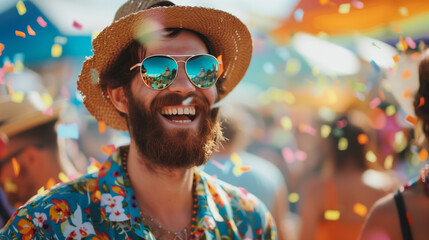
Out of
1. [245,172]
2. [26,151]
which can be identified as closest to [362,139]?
[245,172]

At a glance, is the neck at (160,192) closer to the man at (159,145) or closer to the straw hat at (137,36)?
the man at (159,145)

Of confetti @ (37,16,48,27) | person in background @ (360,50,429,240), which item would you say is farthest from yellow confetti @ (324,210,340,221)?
confetti @ (37,16,48,27)

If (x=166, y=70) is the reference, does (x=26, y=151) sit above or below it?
below

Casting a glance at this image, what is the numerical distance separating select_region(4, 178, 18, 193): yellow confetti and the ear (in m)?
1.38

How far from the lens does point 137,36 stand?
250 centimetres

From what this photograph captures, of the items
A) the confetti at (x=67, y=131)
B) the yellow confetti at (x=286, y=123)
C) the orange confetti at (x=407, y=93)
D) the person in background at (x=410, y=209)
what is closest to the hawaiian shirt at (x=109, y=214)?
the person in background at (x=410, y=209)

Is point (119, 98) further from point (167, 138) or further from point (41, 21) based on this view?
point (41, 21)

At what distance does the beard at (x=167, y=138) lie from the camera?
2355 mm

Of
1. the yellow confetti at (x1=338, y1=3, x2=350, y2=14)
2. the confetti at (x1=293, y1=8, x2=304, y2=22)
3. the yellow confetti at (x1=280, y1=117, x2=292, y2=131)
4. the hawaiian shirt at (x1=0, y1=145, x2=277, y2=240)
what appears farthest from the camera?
the yellow confetti at (x1=280, y1=117, x2=292, y2=131)

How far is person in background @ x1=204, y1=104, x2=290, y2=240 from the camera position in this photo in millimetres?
3613

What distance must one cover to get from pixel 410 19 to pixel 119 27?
451 centimetres

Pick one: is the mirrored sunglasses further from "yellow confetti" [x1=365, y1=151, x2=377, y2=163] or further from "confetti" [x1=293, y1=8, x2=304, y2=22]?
"confetti" [x1=293, y1=8, x2=304, y2=22]

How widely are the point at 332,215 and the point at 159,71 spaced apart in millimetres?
2040

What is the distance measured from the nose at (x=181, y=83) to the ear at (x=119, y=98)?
391 mm
